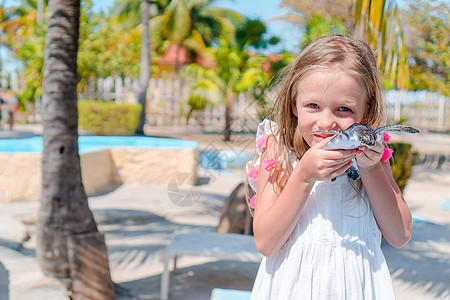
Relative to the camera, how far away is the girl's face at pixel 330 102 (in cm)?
122

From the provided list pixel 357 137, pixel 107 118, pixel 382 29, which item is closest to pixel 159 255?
pixel 382 29

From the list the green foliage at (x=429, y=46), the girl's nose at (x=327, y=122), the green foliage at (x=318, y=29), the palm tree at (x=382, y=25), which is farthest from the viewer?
the green foliage at (x=429, y=46)

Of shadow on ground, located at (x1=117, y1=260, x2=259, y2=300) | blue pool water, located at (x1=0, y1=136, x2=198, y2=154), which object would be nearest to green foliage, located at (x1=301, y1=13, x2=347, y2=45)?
shadow on ground, located at (x1=117, y1=260, x2=259, y2=300)

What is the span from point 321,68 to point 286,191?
1.18 feet

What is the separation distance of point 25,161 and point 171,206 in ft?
7.72

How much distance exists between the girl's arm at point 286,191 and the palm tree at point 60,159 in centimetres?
217

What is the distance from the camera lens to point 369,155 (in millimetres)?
1137

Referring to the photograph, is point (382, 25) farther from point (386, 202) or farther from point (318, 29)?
point (386, 202)

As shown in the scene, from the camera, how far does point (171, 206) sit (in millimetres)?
6891

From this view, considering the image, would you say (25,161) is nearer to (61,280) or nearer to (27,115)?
(61,280)

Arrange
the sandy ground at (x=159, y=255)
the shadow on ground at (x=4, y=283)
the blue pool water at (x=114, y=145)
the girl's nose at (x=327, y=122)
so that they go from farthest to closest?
1. the blue pool water at (x=114, y=145)
2. the sandy ground at (x=159, y=255)
3. the shadow on ground at (x=4, y=283)
4. the girl's nose at (x=327, y=122)

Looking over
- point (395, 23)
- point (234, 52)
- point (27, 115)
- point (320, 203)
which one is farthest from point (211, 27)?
point (320, 203)

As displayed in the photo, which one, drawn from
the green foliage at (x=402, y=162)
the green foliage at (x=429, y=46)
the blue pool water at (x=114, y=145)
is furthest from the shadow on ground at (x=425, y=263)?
the green foliage at (x=429, y=46)

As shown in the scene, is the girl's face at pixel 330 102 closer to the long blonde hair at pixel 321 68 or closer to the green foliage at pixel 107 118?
the long blonde hair at pixel 321 68
